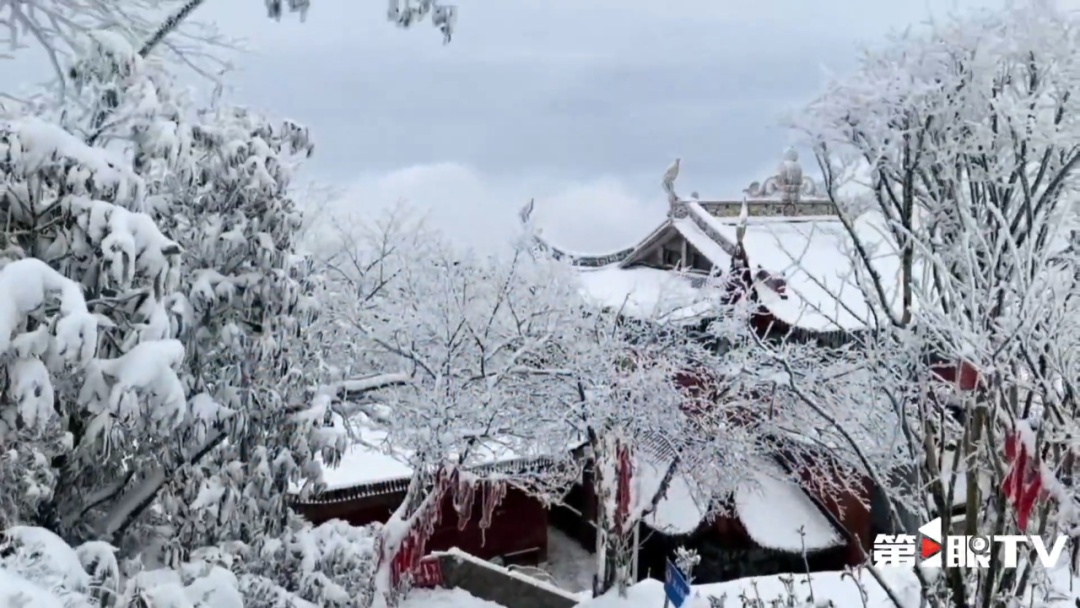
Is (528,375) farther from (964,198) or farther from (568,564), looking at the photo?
(568,564)

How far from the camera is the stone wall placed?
11.3m

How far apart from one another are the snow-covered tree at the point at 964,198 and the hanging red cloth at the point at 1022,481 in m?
0.22

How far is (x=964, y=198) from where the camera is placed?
19.3 ft

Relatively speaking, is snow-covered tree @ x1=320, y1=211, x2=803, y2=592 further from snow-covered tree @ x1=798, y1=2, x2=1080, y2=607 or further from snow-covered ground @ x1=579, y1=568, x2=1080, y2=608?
snow-covered tree @ x1=798, y1=2, x2=1080, y2=607

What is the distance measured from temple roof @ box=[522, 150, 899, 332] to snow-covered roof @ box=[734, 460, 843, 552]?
8.57 ft

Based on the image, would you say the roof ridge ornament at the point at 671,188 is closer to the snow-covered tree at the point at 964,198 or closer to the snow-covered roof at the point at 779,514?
the snow-covered roof at the point at 779,514

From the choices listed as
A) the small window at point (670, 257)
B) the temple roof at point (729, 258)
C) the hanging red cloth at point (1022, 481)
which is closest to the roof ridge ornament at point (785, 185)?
the temple roof at point (729, 258)

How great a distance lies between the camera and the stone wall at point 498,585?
37.0 feet

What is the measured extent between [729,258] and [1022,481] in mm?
10264

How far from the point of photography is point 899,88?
584cm

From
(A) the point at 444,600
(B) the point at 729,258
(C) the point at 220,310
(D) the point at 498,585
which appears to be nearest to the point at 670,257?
(B) the point at 729,258

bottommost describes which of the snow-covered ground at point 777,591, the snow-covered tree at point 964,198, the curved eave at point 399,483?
the snow-covered ground at point 777,591

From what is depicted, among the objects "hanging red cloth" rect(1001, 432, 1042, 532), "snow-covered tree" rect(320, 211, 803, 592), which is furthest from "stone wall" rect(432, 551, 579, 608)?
"hanging red cloth" rect(1001, 432, 1042, 532)

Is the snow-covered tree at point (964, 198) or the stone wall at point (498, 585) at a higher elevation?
the snow-covered tree at point (964, 198)
